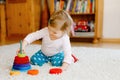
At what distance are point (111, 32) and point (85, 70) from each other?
5.50ft

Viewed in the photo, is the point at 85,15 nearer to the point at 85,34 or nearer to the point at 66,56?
the point at 85,34

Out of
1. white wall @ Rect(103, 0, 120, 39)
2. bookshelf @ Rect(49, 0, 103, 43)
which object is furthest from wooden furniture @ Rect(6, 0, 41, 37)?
white wall @ Rect(103, 0, 120, 39)

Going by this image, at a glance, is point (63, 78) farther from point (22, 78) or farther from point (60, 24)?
point (60, 24)

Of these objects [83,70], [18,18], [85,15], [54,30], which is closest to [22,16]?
[18,18]

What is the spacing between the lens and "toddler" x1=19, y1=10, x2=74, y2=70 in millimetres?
1188

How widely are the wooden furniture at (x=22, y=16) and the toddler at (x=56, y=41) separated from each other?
1581mm

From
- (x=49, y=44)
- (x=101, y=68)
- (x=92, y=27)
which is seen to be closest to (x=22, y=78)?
(x=49, y=44)

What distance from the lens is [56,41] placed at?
4.22 ft

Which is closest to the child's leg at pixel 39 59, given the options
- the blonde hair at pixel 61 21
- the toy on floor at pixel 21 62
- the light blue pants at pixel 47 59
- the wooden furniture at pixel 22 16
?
the light blue pants at pixel 47 59

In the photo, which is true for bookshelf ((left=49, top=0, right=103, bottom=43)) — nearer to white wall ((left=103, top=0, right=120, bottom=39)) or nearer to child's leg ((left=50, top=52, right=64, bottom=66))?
white wall ((left=103, top=0, right=120, bottom=39))

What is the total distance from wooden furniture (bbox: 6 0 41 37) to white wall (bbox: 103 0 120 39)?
95cm

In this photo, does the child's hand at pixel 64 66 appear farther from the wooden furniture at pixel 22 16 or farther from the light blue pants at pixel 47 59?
the wooden furniture at pixel 22 16

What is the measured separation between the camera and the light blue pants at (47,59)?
4.20 feet

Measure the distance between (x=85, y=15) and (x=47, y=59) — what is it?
5.40 ft
